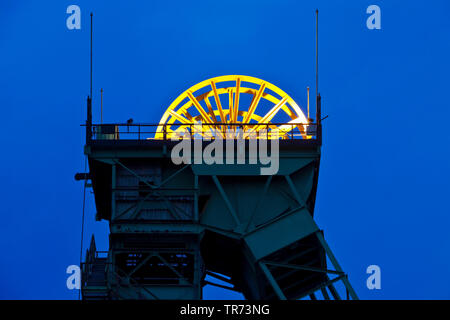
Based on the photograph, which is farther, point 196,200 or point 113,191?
point 113,191

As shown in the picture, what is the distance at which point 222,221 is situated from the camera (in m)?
60.8

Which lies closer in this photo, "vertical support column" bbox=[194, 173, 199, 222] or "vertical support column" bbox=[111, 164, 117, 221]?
"vertical support column" bbox=[194, 173, 199, 222]

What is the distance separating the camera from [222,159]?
6112cm

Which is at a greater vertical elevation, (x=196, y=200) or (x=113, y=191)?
(x=113, y=191)

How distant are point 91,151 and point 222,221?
7.47 m

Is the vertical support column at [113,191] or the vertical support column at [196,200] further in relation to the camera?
the vertical support column at [113,191]
